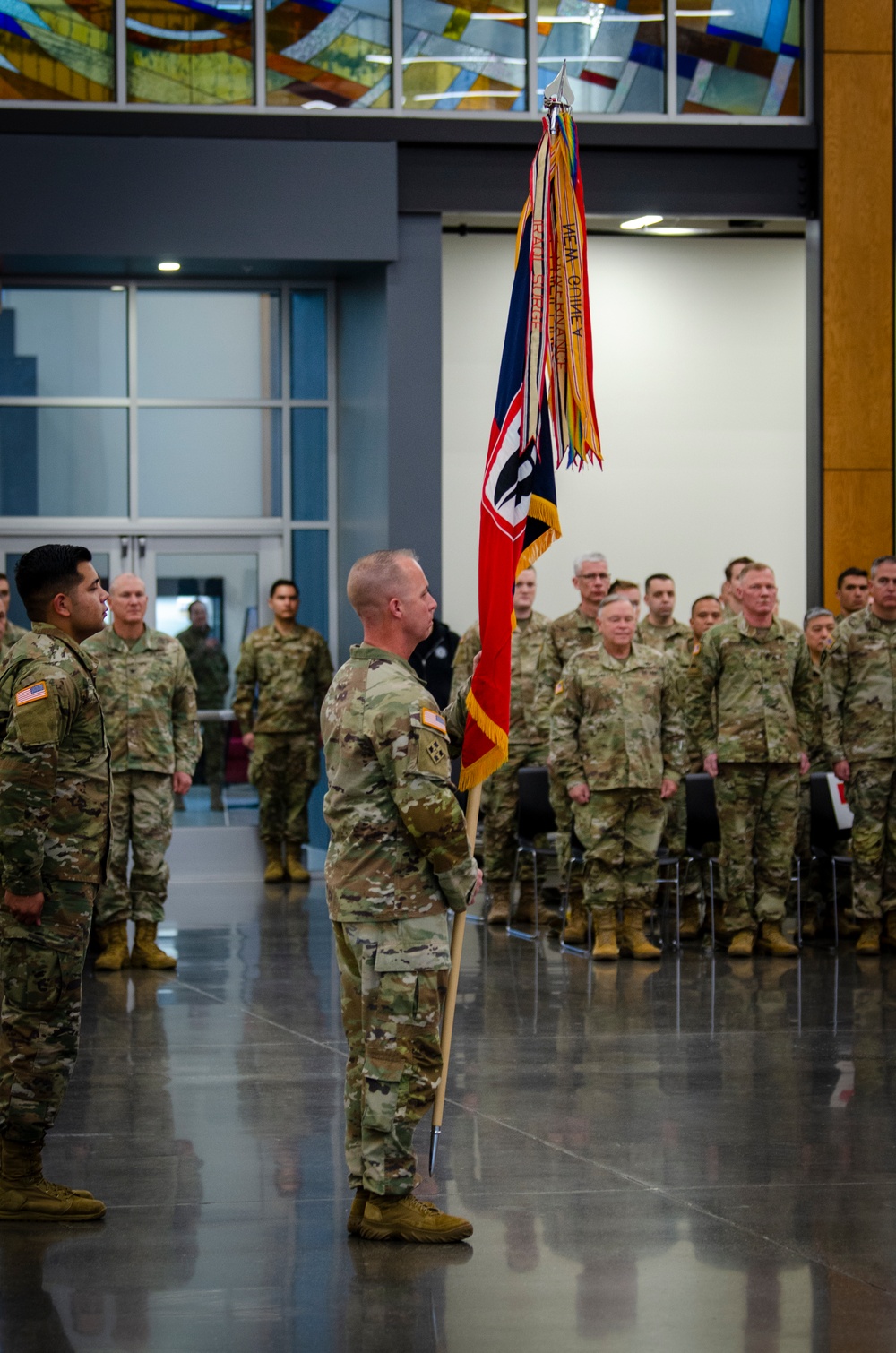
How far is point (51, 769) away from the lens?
14.8 ft

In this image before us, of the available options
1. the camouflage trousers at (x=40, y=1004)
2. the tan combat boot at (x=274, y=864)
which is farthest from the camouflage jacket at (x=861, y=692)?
the camouflage trousers at (x=40, y=1004)

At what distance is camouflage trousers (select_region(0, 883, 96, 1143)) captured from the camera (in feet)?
14.9

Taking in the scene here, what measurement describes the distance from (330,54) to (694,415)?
4.36 meters

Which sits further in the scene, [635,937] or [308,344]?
[308,344]

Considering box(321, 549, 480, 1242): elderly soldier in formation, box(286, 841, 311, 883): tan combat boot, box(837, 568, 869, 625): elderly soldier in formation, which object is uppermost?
box(837, 568, 869, 625): elderly soldier in formation

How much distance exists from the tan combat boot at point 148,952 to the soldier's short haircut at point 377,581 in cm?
466

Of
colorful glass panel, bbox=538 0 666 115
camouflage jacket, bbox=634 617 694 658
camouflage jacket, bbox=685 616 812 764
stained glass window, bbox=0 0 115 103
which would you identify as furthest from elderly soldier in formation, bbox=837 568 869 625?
stained glass window, bbox=0 0 115 103

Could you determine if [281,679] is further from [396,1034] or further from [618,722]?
[396,1034]

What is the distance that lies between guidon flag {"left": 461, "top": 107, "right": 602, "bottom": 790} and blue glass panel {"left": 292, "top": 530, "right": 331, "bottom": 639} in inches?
324

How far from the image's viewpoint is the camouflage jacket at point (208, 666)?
526 inches

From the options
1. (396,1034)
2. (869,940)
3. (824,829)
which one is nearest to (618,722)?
(824,829)

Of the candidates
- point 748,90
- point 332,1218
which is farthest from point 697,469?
point 332,1218

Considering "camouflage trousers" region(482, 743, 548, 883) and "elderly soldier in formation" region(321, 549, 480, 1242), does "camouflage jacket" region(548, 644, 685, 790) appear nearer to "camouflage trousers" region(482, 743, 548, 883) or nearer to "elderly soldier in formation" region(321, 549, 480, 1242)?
"camouflage trousers" region(482, 743, 548, 883)

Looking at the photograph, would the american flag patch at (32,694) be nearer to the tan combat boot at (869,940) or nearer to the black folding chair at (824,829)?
the tan combat boot at (869,940)
